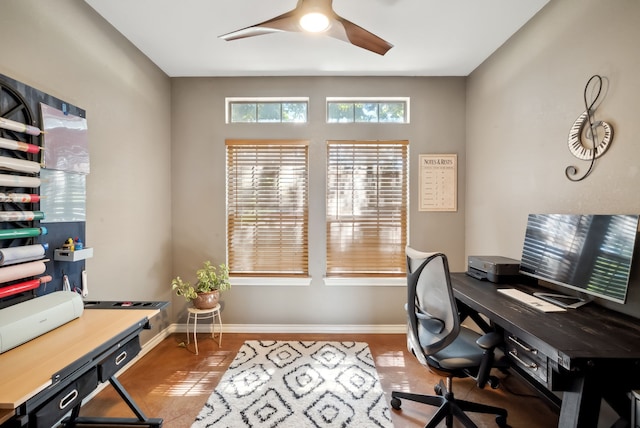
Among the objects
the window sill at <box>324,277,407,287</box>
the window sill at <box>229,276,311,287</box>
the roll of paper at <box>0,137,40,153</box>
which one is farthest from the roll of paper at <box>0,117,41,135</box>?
the window sill at <box>324,277,407,287</box>

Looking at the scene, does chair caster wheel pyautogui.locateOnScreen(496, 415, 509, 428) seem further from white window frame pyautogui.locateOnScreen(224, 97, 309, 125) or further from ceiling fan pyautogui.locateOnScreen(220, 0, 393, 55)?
white window frame pyautogui.locateOnScreen(224, 97, 309, 125)

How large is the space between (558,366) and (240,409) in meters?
1.80

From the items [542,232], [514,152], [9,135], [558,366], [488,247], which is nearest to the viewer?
A: [558,366]

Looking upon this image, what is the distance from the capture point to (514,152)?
2.19m

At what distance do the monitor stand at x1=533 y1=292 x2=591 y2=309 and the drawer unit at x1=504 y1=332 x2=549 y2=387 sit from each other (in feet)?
1.35

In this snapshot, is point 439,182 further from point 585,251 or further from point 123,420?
point 123,420

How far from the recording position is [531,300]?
1.54 meters

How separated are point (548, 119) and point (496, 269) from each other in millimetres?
1102

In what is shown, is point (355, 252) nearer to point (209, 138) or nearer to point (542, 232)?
point (542, 232)

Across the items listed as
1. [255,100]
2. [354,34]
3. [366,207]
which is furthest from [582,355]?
[255,100]

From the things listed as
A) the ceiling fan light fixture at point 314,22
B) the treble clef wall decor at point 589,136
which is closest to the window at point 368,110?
the ceiling fan light fixture at point 314,22

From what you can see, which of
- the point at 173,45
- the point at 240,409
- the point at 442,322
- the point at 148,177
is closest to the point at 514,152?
the point at 442,322

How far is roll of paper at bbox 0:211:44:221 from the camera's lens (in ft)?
4.43

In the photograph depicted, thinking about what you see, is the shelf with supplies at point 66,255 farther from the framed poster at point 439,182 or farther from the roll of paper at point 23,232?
the framed poster at point 439,182
